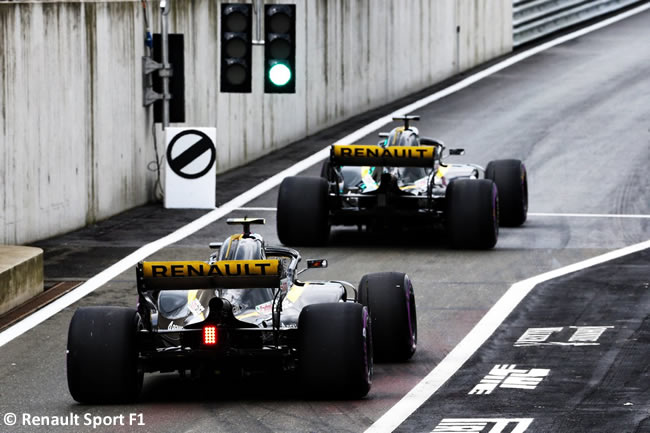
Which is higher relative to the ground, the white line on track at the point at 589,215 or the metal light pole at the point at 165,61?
the metal light pole at the point at 165,61

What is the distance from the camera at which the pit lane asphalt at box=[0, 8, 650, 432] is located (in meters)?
12.0

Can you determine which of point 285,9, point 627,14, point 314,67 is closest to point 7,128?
point 285,9

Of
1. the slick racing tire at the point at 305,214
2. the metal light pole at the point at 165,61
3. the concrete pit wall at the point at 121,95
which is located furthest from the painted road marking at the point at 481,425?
the metal light pole at the point at 165,61

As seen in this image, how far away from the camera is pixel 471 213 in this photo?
19.9m

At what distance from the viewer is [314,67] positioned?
104ft

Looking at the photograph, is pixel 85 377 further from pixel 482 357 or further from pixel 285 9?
pixel 285 9

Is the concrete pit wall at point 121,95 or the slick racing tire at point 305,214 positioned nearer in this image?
the slick racing tire at point 305,214

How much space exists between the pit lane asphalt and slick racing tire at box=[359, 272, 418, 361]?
15 centimetres

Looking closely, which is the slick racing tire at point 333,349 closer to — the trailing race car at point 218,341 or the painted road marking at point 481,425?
the trailing race car at point 218,341

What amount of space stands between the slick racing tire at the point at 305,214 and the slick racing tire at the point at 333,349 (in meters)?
8.65

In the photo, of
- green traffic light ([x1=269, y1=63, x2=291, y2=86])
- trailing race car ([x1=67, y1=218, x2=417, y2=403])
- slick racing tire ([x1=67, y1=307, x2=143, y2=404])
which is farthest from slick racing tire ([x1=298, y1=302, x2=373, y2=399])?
green traffic light ([x1=269, y1=63, x2=291, y2=86])

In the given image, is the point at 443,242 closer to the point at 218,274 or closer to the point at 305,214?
the point at 305,214

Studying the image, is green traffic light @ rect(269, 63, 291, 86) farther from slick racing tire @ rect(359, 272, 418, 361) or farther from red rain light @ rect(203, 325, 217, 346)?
red rain light @ rect(203, 325, 217, 346)

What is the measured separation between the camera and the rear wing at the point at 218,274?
11.8 meters
